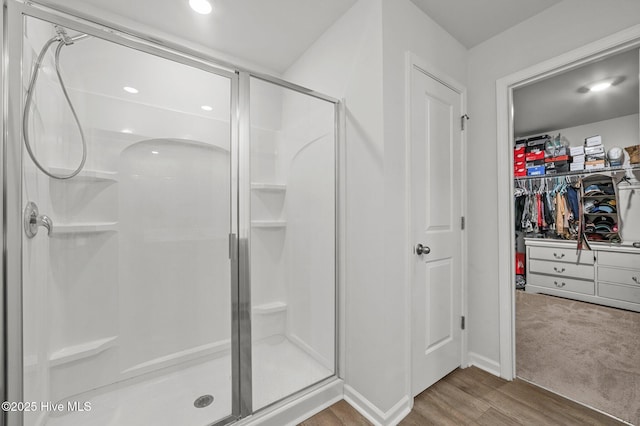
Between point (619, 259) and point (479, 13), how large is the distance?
139 inches

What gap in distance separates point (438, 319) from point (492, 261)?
2.00 ft

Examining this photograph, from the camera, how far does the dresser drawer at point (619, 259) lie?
3060 mm

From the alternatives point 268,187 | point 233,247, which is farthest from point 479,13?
point 233,247

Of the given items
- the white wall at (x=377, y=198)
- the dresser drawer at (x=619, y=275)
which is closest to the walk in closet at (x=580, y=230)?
the dresser drawer at (x=619, y=275)

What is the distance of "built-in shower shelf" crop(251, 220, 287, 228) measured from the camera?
151 cm

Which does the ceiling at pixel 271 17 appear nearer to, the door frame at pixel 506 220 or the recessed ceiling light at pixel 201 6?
the recessed ceiling light at pixel 201 6

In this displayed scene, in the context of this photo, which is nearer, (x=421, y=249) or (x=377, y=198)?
(x=377, y=198)

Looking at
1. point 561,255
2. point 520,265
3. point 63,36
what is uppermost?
point 63,36

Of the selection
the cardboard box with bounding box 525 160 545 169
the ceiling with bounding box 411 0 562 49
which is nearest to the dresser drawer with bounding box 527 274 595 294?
the cardboard box with bounding box 525 160 545 169

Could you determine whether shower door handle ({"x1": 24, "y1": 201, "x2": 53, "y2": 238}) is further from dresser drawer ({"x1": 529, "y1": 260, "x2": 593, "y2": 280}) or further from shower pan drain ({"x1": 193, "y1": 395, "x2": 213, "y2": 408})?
dresser drawer ({"x1": 529, "y1": 260, "x2": 593, "y2": 280})

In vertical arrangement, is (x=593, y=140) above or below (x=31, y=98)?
above

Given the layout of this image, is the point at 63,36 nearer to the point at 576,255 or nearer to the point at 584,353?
the point at 584,353

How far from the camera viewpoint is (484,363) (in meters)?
1.95

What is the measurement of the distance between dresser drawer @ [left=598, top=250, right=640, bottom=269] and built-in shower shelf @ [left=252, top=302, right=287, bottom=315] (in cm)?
415
